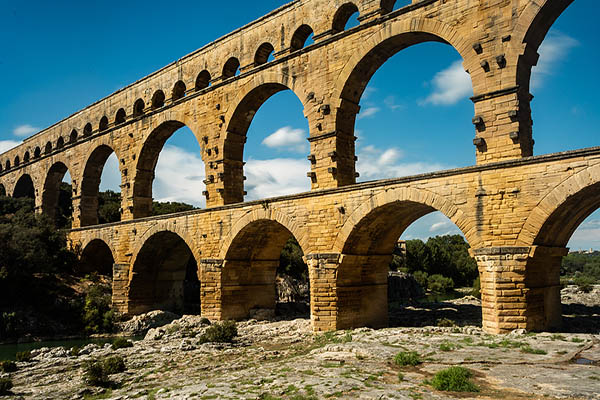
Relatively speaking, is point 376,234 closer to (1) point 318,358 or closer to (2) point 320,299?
(2) point 320,299

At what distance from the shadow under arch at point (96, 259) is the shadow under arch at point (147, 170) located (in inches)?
136

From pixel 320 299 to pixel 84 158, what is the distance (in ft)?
60.4

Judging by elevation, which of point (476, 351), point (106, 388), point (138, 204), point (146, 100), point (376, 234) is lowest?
point (106, 388)

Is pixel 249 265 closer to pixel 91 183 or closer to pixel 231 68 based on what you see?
pixel 231 68

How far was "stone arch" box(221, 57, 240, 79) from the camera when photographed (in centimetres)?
1989

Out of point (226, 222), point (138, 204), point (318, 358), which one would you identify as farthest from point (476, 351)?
point (138, 204)

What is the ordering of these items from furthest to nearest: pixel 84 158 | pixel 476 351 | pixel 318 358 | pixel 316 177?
pixel 84 158 < pixel 316 177 < pixel 318 358 < pixel 476 351

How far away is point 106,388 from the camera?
970 centimetres

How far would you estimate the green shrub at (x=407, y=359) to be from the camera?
9.09m

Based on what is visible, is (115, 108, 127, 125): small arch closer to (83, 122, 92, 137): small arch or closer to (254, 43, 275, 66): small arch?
(83, 122, 92, 137): small arch

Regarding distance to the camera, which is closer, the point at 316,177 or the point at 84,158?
the point at 316,177

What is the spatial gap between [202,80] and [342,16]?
24.5ft

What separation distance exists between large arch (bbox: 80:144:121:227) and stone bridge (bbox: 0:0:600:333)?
4.66ft

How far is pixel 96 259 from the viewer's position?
27312mm
